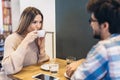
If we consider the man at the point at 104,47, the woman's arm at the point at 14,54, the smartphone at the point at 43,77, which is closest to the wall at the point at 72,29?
the woman's arm at the point at 14,54

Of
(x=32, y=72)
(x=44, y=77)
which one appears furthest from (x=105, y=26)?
(x=32, y=72)

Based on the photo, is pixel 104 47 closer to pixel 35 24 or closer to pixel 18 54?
pixel 18 54

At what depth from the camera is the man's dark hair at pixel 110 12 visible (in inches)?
45.1

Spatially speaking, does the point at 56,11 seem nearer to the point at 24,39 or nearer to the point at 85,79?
the point at 24,39

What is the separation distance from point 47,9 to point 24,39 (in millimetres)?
1318

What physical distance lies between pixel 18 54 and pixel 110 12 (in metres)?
0.94

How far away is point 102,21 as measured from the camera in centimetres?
119

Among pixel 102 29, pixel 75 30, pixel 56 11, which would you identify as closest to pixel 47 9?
pixel 56 11

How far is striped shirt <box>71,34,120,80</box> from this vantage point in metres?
1.06

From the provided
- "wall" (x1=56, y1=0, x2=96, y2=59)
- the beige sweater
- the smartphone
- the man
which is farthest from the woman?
"wall" (x1=56, y1=0, x2=96, y2=59)

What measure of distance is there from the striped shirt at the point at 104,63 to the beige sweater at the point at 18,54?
784mm

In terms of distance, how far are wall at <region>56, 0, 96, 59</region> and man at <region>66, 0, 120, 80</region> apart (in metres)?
1.48

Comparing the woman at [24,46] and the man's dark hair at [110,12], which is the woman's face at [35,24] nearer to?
the woman at [24,46]

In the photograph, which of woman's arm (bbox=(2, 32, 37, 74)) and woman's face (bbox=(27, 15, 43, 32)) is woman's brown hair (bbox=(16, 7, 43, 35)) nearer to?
woman's face (bbox=(27, 15, 43, 32))
